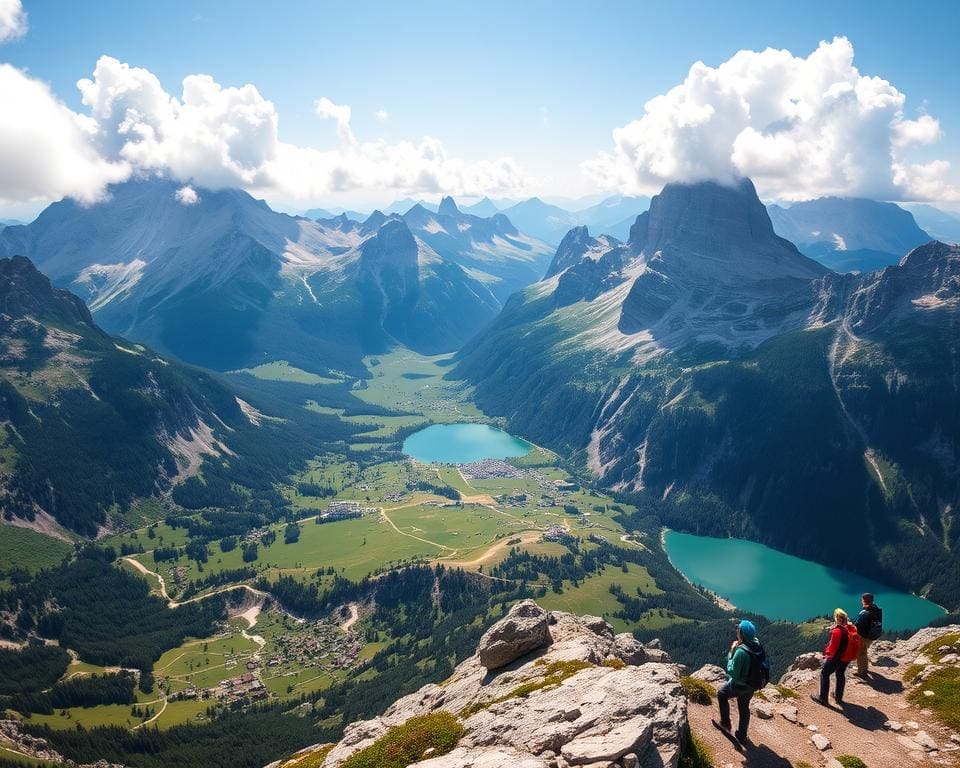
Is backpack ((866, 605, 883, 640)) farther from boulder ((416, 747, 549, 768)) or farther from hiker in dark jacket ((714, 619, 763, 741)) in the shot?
boulder ((416, 747, 549, 768))

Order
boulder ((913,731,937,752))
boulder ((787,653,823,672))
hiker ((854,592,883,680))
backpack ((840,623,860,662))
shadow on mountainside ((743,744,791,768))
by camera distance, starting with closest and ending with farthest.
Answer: shadow on mountainside ((743,744,791,768)), boulder ((913,731,937,752)), backpack ((840,623,860,662)), hiker ((854,592,883,680)), boulder ((787,653,823,672))

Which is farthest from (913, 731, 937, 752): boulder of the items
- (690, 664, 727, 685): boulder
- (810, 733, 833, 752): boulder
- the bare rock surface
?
(690, 664, 727, 685): boulder

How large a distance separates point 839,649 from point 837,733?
15.2ft

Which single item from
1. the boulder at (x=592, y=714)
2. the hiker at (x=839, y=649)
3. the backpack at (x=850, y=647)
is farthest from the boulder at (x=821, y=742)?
the boulder at (x=592, y=714)

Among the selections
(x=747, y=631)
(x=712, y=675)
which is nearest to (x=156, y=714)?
(x=712, y=675)

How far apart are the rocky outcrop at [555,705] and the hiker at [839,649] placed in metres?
10.4

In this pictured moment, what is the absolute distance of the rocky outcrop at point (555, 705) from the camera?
29.3 metres

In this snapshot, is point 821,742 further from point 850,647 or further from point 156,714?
point 156,714

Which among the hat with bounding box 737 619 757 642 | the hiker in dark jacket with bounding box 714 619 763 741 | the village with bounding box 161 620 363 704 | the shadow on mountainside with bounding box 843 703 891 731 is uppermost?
the hat with bounding box 737 619 757 642

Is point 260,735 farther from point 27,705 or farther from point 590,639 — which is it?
point 590,639

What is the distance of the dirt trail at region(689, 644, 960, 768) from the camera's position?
32.9 m

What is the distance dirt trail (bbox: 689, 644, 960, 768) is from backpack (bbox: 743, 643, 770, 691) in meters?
4.19

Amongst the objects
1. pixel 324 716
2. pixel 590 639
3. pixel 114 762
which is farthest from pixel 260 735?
pixel 590 639

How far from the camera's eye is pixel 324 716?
145750mm
